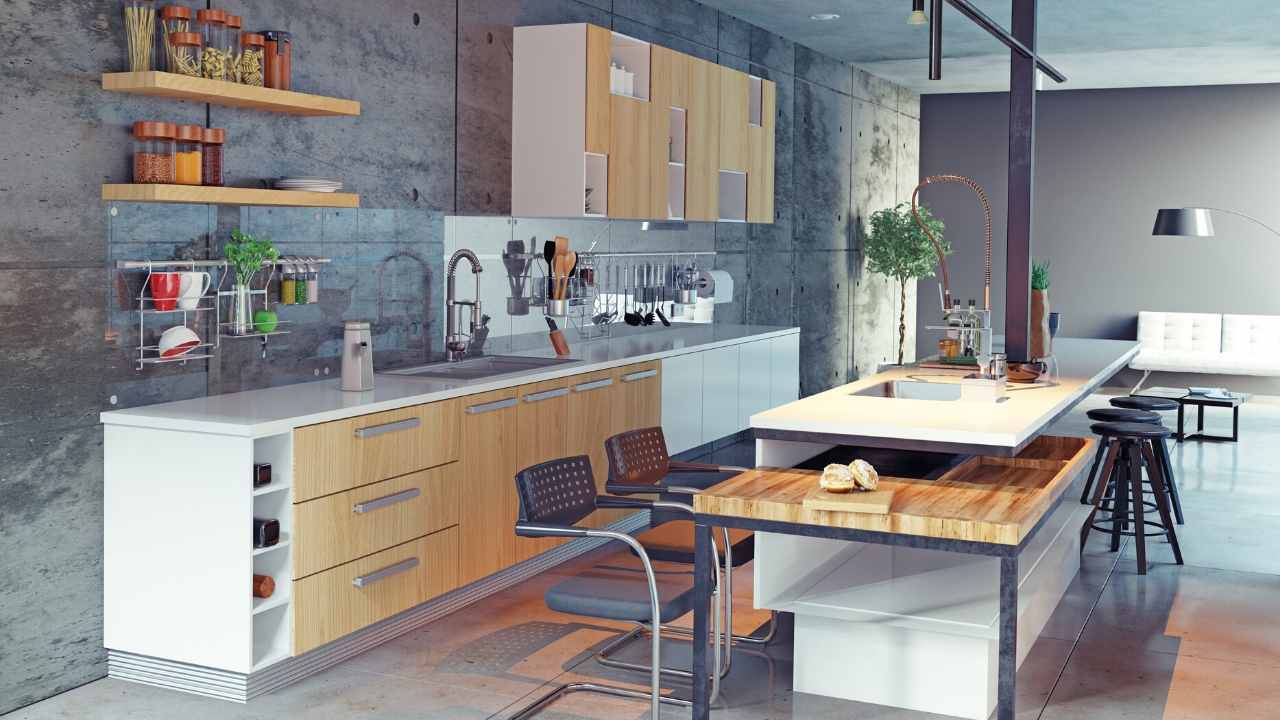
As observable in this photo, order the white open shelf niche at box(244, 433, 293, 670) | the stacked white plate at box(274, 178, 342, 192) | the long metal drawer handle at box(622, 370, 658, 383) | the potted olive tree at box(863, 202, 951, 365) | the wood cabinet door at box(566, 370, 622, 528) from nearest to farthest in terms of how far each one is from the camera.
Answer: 1. the white open shelf niche at box(244, 433, 293, 670)
2. the stacked white plate at box(274, 178, 342, 192)
3. the wood cabinet door at box(566, 370, 622, 528)
4. the long metal drawer handle at box(622, 370, 658, 383)
5. the potted olive tree at box(863, 202, 951, 365)

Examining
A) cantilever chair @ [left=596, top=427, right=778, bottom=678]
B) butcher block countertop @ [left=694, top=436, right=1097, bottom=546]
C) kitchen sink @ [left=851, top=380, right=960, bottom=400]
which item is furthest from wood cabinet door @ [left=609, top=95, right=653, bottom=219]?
butcher block countertop @ [left=694, top=436, right=1097, bottom=546]

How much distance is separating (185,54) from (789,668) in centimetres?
270

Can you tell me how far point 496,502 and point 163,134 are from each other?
5.80 ft

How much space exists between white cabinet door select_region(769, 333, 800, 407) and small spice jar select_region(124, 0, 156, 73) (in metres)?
4.35

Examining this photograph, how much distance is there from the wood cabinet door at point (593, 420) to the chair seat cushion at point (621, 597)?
174cm

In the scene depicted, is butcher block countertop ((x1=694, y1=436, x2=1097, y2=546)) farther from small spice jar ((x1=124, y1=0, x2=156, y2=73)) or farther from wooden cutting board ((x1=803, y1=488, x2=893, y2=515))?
small spice jar ((x1=124, y1=0, x2=156, y2=73))

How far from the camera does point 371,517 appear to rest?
414cm

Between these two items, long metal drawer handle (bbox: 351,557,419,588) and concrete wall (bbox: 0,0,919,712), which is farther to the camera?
long metal drawer handle (bbox: 351,557,419,588)

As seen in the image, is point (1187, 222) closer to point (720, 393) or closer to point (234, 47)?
point (720, 393)

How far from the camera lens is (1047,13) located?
8.19m

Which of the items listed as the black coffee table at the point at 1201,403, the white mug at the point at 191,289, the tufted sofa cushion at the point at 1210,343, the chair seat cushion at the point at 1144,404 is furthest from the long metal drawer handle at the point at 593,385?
the tufted sofa cushion at the point at 1210,343

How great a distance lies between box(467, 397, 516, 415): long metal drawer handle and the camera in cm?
463

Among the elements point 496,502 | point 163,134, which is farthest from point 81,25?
point 496,502

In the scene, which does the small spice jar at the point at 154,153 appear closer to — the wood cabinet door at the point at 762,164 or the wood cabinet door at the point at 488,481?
the wood cabinet door at the point at 488,481
